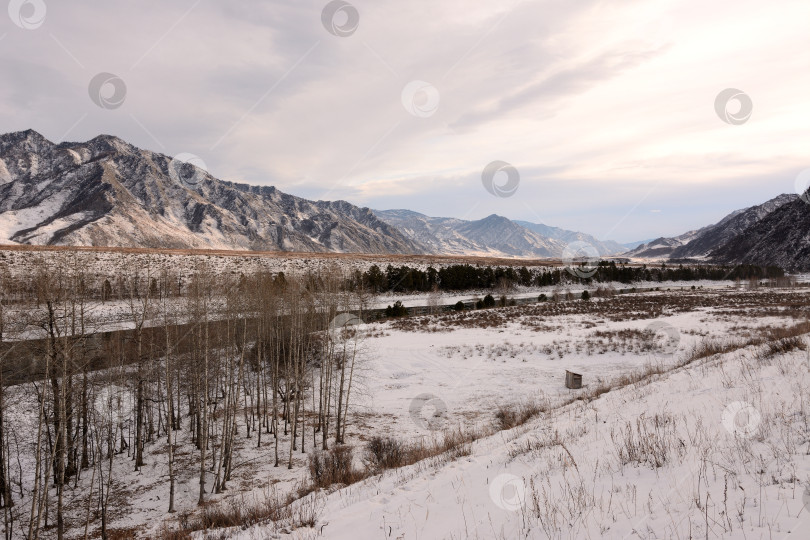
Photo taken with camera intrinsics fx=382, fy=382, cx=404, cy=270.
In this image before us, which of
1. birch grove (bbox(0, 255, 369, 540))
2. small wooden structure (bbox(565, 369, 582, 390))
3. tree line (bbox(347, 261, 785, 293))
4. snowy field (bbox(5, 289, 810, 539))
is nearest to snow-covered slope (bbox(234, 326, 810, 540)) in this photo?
snowy field (bbox(5, 289, 810, 539))

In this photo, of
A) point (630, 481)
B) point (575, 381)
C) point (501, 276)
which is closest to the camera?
point (630, 481)

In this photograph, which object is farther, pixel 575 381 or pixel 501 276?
pixel 501 276

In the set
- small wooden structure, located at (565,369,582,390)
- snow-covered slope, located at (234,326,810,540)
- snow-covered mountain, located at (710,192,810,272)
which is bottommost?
small wooden structure, located at (565,369,582,390)

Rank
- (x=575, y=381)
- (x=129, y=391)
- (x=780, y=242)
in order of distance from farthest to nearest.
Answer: (x=780, y=242), (x=575, y=381), (x=129, y=391)

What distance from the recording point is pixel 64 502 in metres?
16.7

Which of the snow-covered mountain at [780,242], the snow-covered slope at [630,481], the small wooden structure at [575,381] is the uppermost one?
the snow-covered mountain at [780,242]

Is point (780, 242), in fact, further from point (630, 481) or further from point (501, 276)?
point (630, 481)

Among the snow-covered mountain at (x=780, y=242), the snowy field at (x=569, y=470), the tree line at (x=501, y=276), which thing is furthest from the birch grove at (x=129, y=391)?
the snow-covered mountain at (x=780, y=242)

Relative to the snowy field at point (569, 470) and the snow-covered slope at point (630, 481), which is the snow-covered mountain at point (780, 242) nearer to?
the snowy field at point (569, 470)

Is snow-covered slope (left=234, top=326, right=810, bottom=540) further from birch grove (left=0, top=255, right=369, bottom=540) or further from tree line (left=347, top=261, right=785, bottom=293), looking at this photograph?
tree line (left=347, top=261, right=785, bottom=293)

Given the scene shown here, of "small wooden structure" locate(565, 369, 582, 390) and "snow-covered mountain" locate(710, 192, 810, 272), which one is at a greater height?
"snow-covered mountain" locate(710, 192, 810, 272)

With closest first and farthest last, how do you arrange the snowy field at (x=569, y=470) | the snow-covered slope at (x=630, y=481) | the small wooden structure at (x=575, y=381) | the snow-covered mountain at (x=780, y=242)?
the snow-covered slope at (x=630, y=481), the snowy field at (x=569, y=470), the small wooden structure at (x=575, y=381), the snow-covered mountain at (x=780, y=242)

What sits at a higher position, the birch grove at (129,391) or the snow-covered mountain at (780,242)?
the snow-covered mountain at (780,242)

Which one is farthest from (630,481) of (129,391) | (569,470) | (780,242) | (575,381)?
(780,242)
